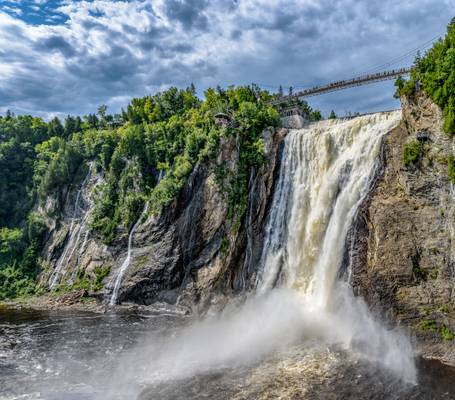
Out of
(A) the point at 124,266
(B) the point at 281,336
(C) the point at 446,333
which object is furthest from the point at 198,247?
(C) the point at 446,333

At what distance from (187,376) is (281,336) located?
7131 mm

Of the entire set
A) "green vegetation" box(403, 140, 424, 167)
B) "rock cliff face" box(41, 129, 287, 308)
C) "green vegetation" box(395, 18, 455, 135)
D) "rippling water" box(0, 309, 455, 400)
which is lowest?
"rippling water" box(0, 309, 455, 400)

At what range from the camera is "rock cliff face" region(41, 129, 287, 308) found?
33656 mm

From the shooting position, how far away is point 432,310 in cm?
2236

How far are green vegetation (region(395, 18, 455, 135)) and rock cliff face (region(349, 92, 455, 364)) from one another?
716 mm

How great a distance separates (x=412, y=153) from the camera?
24891 mm

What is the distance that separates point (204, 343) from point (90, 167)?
36.6m

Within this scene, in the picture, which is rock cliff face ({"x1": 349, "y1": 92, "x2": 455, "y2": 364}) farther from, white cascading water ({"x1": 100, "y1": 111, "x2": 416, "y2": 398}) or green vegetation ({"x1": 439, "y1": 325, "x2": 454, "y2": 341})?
white cascading water ({"x1": 100, "y1": 111, "x2": 416, "y2": 398})

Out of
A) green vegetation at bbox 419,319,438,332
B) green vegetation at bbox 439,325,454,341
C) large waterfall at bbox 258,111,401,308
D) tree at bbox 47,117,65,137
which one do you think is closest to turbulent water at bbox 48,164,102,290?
large waterfall at bbox 258,111,401,308

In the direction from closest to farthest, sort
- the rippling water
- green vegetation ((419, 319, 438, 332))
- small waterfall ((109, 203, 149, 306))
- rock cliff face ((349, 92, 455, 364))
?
the rippling water → green vegetation ((419, 319, 438, 332)) → rock cliff face ((349, 92, 455, 364)) → small waterfall ((109, 203, 149, 306))

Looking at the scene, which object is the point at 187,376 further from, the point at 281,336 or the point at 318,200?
the point at 318,200

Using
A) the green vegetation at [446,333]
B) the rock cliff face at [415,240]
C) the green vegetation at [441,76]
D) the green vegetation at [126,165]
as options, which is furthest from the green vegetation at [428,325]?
the green vegetation at [126,165]

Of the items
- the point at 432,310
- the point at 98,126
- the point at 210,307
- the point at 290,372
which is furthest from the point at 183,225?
the point at 98,126

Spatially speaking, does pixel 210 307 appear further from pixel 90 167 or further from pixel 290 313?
pixel 90 167
